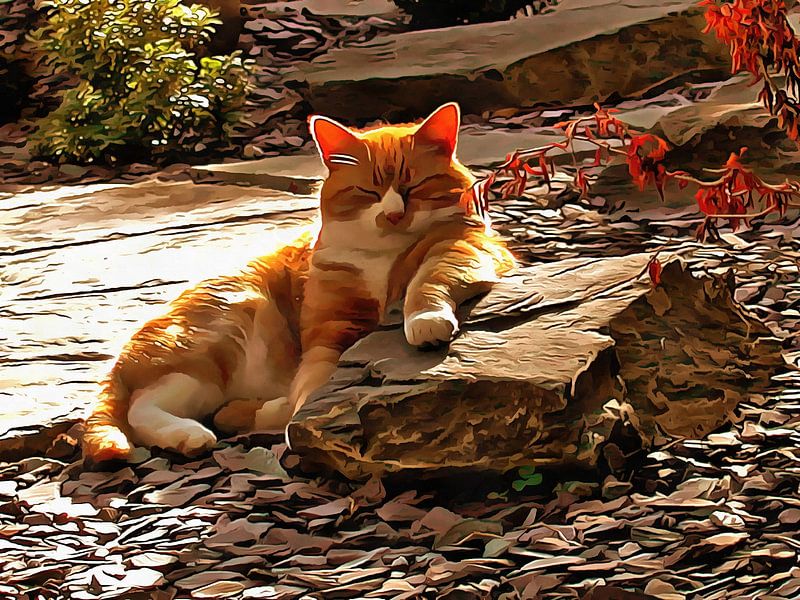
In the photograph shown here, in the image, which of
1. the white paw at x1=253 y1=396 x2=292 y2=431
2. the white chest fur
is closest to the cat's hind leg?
the white paw at x1=253 y1=396 x2=292 y2=431

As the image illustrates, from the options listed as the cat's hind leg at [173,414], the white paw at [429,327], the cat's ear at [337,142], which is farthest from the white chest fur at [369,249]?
the cat's hind leg at [173,414]

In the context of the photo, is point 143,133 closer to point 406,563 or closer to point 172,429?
point 172,429

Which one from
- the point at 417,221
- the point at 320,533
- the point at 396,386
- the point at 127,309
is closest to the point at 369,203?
the point at 417,221

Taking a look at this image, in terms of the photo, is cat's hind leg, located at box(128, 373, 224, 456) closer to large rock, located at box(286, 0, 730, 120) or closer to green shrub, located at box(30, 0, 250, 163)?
green shrub, located at box(30, 0, 250, 163)

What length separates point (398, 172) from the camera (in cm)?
289

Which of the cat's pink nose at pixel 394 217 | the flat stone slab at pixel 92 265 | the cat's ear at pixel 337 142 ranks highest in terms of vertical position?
the cat's ear at pixel 337 142

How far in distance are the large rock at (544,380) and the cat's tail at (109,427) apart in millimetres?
461

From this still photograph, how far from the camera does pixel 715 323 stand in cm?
304

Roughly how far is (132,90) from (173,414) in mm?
4192

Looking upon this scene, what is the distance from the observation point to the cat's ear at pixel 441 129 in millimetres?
2891

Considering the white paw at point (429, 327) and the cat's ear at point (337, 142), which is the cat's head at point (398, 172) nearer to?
the cat's ear at point (337, 142)

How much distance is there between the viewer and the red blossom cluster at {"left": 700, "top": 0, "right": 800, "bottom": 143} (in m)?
2.22

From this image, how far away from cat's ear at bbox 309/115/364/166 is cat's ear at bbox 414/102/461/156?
6.3 inches

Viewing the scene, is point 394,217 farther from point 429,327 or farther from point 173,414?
point 173,414
